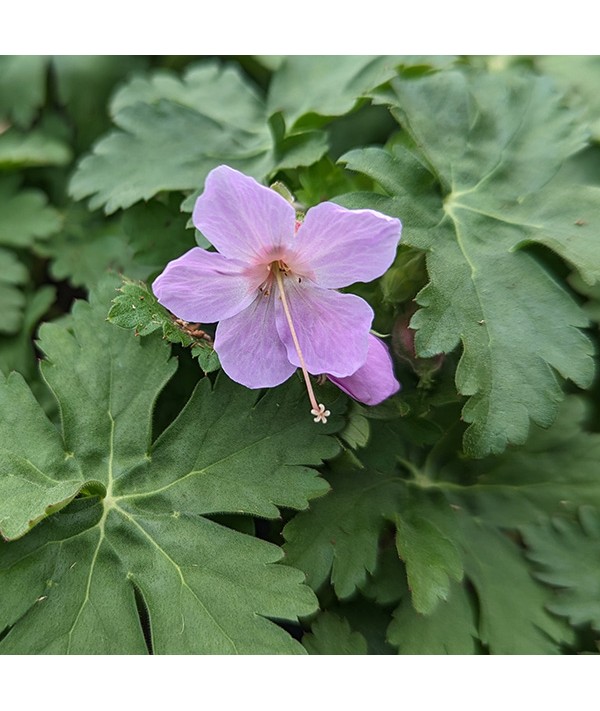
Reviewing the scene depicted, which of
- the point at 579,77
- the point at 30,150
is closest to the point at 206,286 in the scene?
the point at 30,150

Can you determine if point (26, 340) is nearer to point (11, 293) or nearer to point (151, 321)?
point (11, 293)

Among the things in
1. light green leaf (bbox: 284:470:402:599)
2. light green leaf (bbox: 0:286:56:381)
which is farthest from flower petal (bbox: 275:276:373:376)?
light green leaf (bbox: 0:286:56:381)

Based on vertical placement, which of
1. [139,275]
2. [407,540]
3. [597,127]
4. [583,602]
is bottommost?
[583,602]

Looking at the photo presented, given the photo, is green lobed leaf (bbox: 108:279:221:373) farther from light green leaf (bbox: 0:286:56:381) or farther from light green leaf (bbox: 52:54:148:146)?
light green leaf (bbox: 52:54:148:146)

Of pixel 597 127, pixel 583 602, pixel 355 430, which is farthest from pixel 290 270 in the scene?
pixel 597 127

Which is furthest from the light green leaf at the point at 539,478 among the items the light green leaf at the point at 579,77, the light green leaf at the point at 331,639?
the light green leaf at the point at 579,77

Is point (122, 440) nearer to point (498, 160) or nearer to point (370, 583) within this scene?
point (370, 583)

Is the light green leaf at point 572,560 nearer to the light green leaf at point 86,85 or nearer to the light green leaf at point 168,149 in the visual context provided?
the light green leaf at point 168,149
